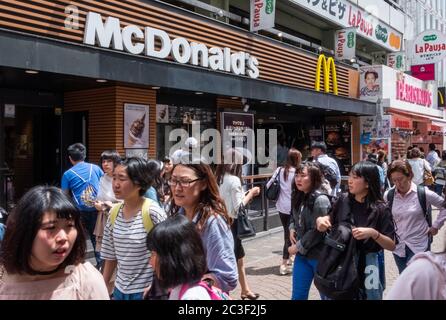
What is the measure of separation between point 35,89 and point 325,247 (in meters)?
7.11

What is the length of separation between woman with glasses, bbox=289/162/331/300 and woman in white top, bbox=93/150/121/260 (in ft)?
7.05

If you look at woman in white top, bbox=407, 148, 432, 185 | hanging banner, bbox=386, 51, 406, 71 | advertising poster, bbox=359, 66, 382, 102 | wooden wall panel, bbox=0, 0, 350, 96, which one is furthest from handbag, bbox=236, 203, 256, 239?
hanging banner, bbox=386, 51, 406, 71

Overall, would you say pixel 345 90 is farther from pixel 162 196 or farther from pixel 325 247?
pixel 325 247

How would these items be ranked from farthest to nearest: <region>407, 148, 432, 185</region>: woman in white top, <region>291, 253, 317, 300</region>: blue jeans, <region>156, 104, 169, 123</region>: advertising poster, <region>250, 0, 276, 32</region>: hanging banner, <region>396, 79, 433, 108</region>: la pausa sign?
1. <region>396, 79, 433, 108</region>: la pausa sign
2. <region>250, 0, 276, 32</region>: hanging banner
3. <region>407, 148, 432, 185</region>: woman in white top
4. <region>156, 104, 169, 123</region>: advertising poster
5. <region>291, 253, 317, 300</region>: blue jeans

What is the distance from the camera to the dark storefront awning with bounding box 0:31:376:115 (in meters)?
6.32

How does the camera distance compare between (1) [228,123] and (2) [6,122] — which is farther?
(1) [228,123]

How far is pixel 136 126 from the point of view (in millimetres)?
9328

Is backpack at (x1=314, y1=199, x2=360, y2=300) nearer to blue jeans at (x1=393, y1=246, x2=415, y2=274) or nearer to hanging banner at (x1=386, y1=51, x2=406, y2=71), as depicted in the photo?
blue jeans at (x1=393, y1=246, x2=415, y2=274)

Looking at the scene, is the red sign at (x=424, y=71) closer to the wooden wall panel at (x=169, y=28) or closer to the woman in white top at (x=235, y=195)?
the wooden wall panel at (x=169, y=28)

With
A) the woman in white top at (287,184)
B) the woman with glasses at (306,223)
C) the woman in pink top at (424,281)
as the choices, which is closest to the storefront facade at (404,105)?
the woman in white top at (287,184)

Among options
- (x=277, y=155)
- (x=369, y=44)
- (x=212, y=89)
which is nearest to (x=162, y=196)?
(x=212, y=89)

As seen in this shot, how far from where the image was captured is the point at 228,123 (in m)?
11.7

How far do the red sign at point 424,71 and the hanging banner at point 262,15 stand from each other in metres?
13.5

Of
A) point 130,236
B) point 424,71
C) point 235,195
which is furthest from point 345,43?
point 130,236
